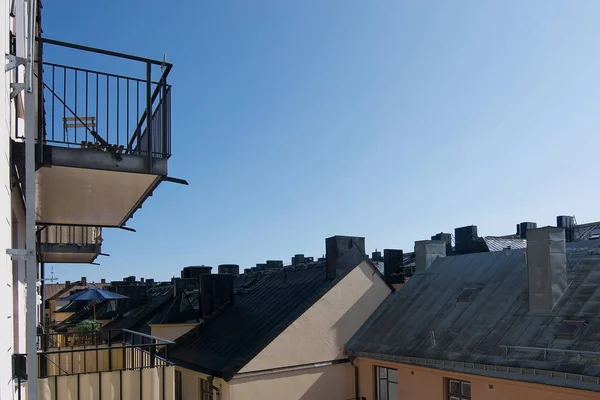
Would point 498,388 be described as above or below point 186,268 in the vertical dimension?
below

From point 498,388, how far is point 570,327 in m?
2.26

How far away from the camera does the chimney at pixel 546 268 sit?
14.0m

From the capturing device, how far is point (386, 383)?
1622cm

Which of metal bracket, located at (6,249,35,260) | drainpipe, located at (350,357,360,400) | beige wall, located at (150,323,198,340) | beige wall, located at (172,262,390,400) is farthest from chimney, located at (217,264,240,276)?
metal bracket, located at (6,249,35,260)

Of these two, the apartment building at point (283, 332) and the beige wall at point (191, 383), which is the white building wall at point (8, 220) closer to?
the apartment building at point (283, 332)

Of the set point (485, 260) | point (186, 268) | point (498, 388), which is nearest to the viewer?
point (498, 388)

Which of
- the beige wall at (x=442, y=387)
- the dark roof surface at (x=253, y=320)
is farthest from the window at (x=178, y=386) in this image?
the beige wall at (x=442, y=387)

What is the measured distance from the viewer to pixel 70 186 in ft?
19.7

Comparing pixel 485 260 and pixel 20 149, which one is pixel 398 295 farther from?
pixel 20 149

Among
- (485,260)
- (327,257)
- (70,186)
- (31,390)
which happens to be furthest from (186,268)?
(31,390)

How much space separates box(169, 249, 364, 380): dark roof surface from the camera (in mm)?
16781

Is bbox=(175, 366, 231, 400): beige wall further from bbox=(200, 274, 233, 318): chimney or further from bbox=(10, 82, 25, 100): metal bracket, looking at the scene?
bbox=(10, 82, 25, 100): metal bracket

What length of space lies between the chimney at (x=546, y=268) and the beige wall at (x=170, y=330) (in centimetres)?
1295

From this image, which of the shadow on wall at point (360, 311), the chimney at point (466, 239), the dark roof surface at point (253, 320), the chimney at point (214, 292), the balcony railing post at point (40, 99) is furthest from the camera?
the chimney at point (466, 239)
